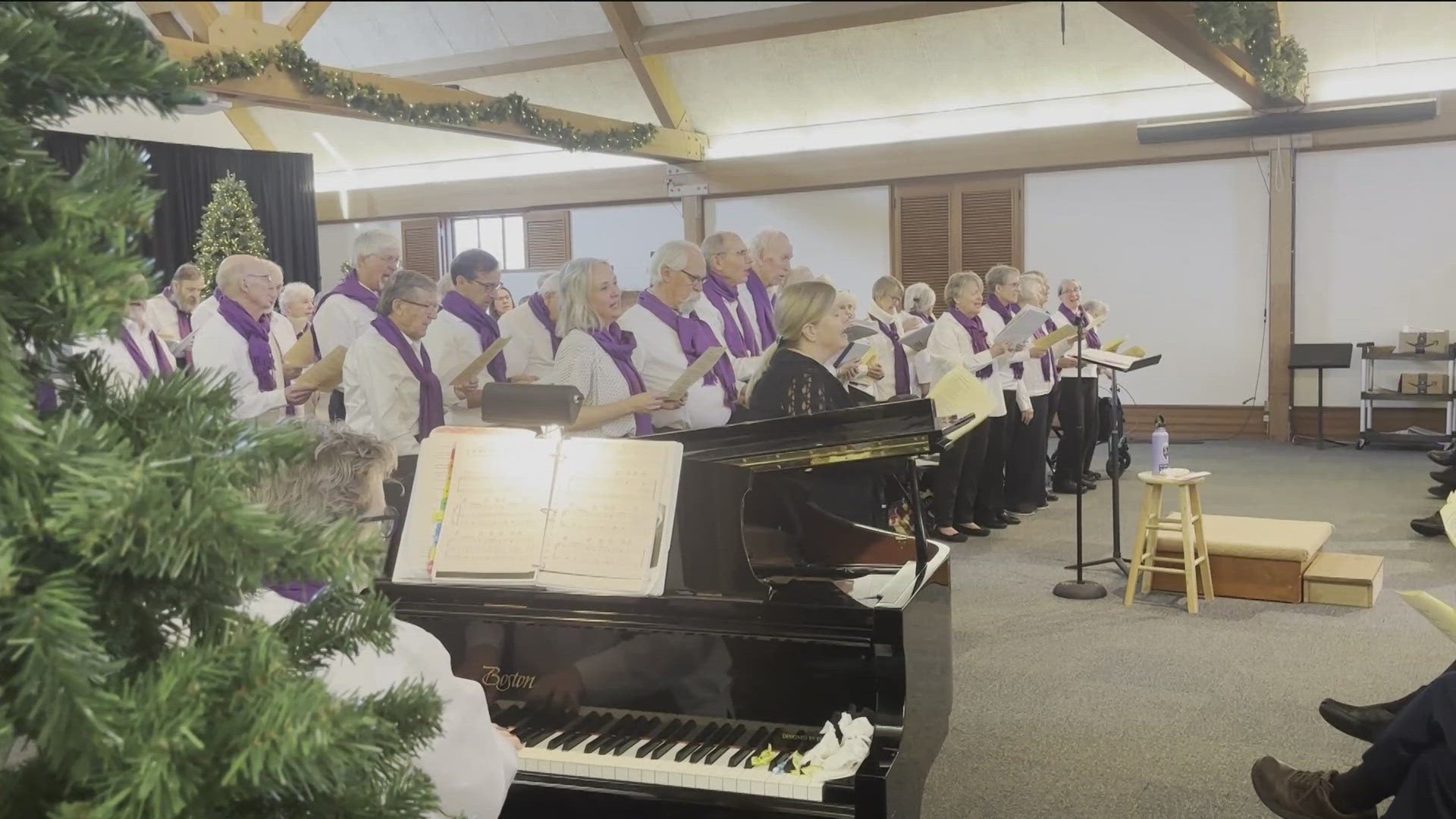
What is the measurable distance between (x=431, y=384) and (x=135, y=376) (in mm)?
3107

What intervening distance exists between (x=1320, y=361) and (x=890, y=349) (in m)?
5.11

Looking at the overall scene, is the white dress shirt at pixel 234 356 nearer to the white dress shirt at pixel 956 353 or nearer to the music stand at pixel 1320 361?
the white dress shirt at pixel 956 353

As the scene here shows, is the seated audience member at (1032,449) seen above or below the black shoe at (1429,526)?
above

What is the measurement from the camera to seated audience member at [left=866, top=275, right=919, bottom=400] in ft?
21.7

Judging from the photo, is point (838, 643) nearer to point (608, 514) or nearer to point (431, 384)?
point (608, 514)

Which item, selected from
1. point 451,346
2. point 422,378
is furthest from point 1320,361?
point 422,378

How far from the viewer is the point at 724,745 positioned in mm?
2016

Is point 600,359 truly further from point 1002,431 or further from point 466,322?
point 1002,431

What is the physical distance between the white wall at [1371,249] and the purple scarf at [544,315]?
7551 mm

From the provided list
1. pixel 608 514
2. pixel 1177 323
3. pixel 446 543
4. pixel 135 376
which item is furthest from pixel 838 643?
pixel 1177 323

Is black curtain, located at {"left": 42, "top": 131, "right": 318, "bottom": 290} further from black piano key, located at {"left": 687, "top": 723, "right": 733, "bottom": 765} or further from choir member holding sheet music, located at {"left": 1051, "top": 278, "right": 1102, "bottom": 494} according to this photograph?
black piano key, located at {"left": 687, "top": 723, "right": 733, "bottom": 765}

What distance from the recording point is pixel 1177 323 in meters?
10.5

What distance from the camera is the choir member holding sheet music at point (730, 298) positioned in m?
5.01

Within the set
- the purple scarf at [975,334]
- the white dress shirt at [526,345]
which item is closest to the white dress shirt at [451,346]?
the white dress shirt at [526,345]
